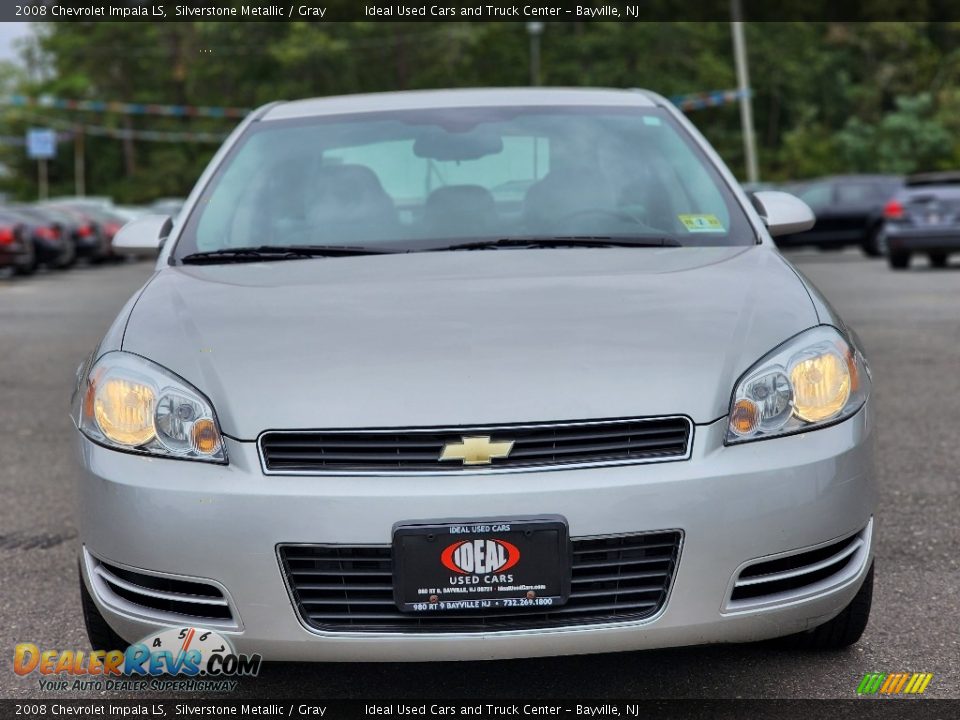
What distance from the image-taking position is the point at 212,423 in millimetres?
2836

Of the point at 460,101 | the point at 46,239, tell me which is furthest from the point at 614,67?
the point at 460,101

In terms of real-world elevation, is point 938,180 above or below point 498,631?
below

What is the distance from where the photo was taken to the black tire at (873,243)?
956 inches

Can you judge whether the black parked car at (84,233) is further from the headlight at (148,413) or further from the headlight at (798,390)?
the headlight at (798,390)

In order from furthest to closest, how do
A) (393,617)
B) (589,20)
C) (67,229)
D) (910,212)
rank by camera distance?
(589,20) → (67,229) → (910,212) → (393,617)

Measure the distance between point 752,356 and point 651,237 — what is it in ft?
2.98

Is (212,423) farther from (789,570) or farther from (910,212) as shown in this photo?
(910,212)

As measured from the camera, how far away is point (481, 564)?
267 cm

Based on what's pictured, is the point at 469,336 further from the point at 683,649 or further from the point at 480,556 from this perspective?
the point at 683,649

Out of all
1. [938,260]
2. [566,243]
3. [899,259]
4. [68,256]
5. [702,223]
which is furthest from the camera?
[68,256]

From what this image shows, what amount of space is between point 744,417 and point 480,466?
0.58m

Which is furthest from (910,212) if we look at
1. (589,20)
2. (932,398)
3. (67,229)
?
(589,20)

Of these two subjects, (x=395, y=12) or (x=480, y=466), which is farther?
(x=395, y=12)

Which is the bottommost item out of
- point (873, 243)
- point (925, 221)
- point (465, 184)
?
point (873, 243)
